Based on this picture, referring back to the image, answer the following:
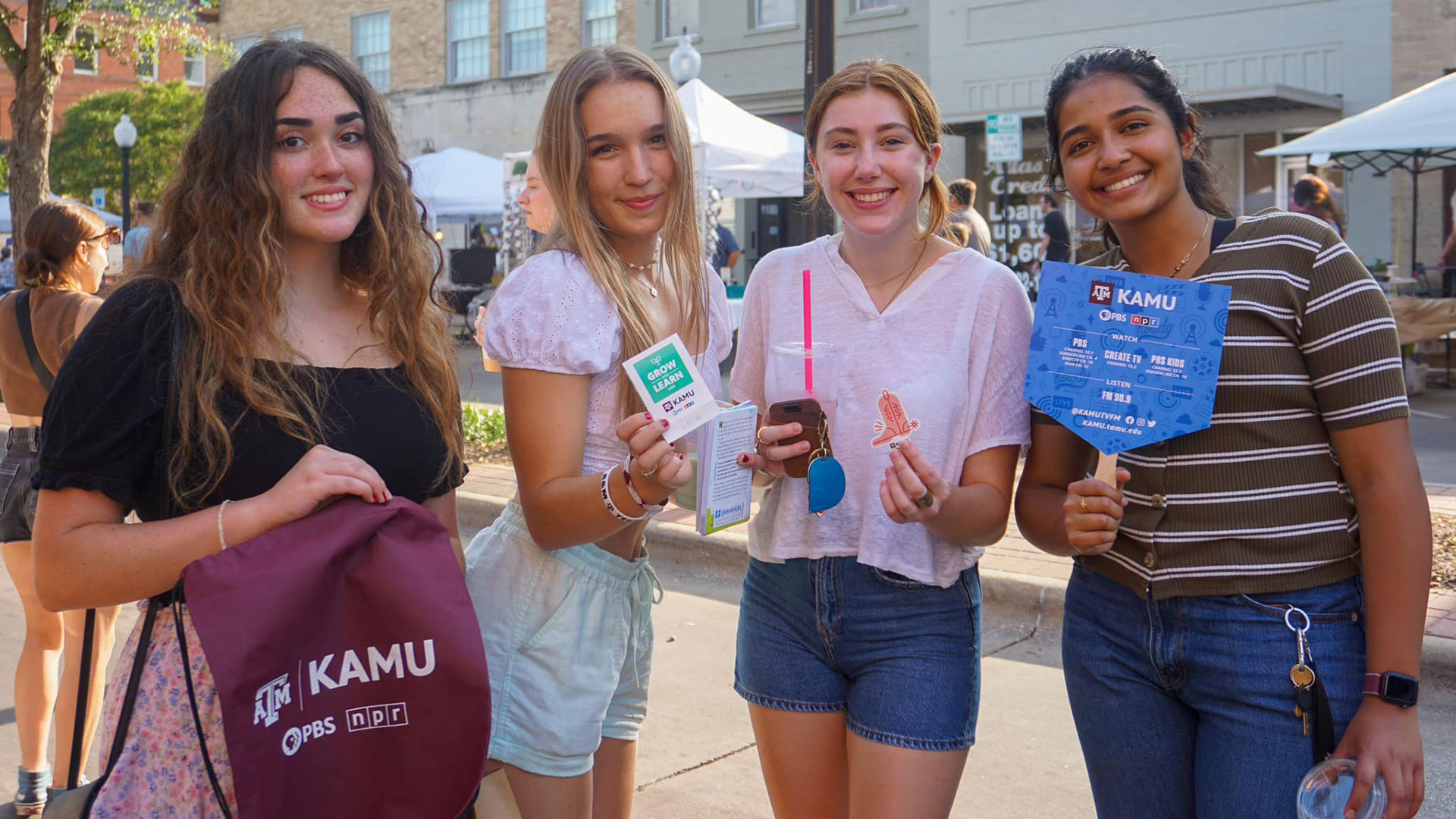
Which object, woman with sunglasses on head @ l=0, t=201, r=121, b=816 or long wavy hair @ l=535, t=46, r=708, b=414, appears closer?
long wavy hair @ l=535, t=46, r=708, b=414

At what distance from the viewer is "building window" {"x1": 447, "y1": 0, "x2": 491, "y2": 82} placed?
1033 inches

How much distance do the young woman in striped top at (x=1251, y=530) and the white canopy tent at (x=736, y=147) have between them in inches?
378

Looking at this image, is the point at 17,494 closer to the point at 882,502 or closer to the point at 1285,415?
the point at 882,502

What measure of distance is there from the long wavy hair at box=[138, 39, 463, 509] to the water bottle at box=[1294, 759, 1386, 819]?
5.10ft

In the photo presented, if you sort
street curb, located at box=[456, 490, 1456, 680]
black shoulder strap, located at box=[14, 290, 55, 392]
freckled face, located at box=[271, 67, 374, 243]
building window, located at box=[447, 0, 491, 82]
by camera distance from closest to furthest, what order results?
freckled face, located at box=[271, 67, 374, 243] → black shoulder strap, located at box=[14, 290, 55, 392] → street curb, located at box=[456, 490, 1456, 680] → building window, located at box=[447, 0, 491, 82]

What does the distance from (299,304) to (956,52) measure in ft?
60.8

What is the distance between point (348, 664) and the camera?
186cm

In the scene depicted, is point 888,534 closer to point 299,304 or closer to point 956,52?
point 299,304

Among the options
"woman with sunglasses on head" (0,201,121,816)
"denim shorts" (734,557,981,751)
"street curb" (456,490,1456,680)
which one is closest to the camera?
"denim shorts" (734,557,981,751)

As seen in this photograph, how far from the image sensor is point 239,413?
200cm

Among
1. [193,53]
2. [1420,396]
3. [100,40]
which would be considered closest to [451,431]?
[1420,396]

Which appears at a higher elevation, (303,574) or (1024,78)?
(1024,78)

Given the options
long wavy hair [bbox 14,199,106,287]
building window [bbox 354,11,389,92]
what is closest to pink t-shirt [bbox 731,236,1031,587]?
long wavy hair [bbox 14,199,106,287]

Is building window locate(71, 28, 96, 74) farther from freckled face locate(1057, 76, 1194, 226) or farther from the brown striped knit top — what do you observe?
the brown striped knit top
